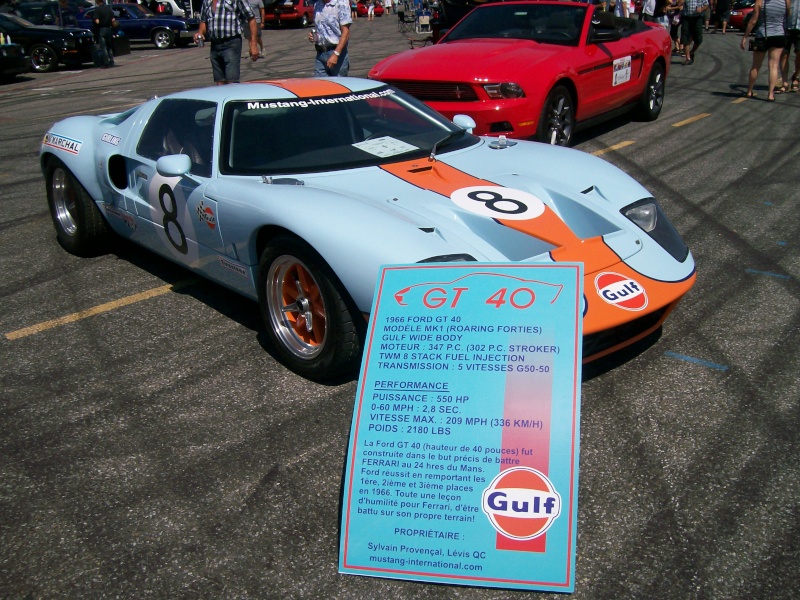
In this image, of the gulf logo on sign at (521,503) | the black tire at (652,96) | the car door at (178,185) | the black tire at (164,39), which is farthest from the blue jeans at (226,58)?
the black tire at (164,39)

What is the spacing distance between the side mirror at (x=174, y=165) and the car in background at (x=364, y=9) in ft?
126

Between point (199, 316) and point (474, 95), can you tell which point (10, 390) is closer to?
point (199, 316)

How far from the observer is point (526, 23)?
8.11 m

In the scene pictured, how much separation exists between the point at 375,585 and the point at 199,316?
2374mm

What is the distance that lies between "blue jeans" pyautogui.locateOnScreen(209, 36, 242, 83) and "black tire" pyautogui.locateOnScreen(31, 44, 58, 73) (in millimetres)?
12369

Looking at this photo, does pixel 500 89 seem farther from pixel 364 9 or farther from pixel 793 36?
pixel 364 9

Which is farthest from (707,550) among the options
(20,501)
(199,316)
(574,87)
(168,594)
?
(574,87)

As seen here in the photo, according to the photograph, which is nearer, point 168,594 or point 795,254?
point 168,594

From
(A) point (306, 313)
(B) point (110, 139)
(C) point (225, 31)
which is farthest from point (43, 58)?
(A) point (306, 313)

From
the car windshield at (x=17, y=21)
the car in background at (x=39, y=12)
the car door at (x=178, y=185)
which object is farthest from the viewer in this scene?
the car in background at (x=39, y=12)

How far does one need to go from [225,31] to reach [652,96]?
472cm

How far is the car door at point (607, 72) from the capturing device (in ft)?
24.9

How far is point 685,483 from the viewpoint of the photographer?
112 inches

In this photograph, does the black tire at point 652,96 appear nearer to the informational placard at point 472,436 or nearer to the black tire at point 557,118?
the black tire at point 557,118
